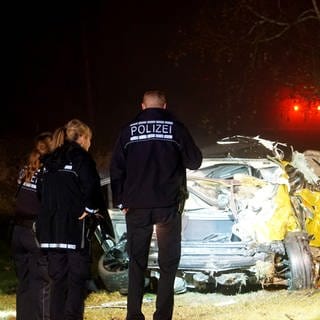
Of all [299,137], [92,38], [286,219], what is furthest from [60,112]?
[286,219]

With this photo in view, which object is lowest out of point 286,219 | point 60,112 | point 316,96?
point 286,219

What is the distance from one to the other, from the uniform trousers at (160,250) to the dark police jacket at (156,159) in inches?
3.3

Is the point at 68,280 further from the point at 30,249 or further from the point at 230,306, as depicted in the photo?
the point at 230,306

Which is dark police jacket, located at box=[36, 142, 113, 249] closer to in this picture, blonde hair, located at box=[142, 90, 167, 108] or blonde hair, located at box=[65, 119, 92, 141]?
blonde hair, located at box=[65, 119, 92, 141]

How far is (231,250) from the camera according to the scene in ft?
21.0

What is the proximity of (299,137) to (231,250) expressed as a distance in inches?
98.3

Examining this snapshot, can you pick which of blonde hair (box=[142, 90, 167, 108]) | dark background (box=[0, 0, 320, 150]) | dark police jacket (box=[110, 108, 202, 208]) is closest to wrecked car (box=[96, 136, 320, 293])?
dark police jacket (box=[110, 108, 202, 208])

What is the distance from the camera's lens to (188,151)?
4.74 m

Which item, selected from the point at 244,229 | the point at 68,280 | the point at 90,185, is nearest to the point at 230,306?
the point at 244,229

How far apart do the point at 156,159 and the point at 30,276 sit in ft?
4.76

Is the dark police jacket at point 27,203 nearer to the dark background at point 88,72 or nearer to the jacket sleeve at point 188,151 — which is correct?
the jacket sleeve at point 188,151

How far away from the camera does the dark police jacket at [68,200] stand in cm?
476

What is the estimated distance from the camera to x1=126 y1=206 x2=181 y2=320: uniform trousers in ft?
15.5

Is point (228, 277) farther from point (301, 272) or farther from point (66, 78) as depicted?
point (66, 78)
